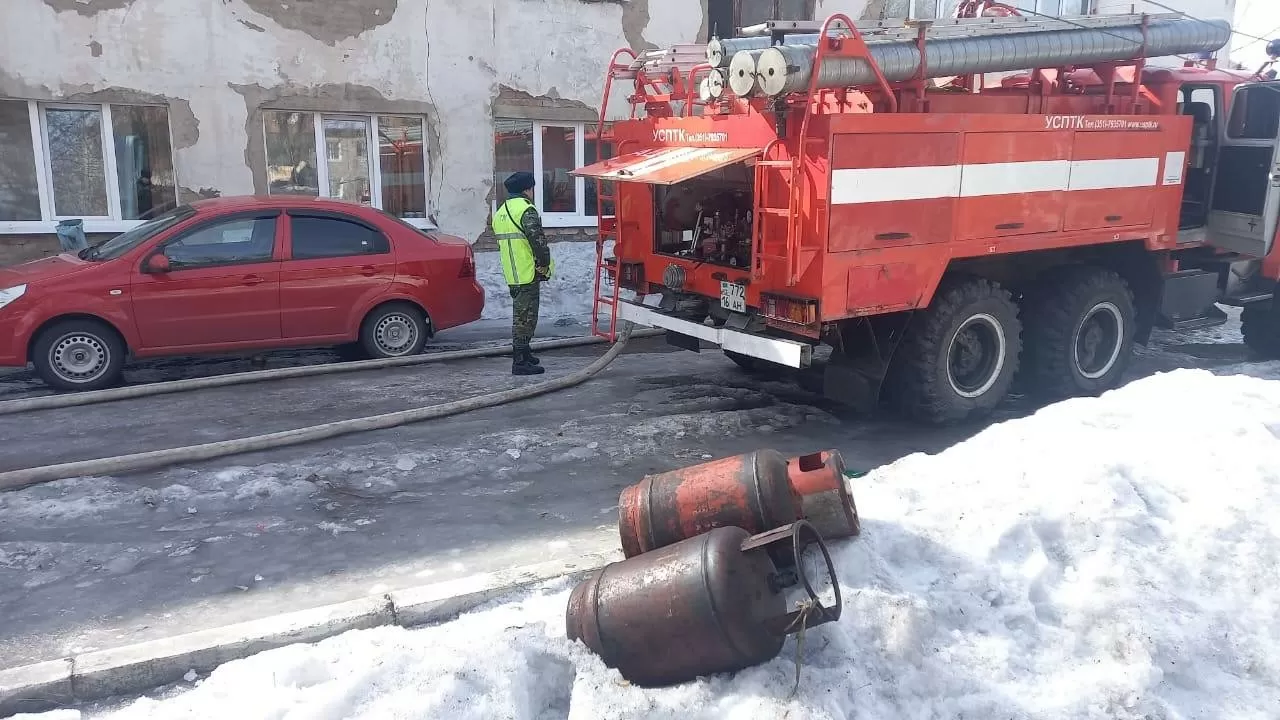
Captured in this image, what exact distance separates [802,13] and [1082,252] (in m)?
8.48

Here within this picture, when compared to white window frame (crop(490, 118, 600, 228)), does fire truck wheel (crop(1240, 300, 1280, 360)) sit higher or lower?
lower

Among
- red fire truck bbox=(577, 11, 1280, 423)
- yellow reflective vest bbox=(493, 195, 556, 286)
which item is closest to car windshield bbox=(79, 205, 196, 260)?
yellow reflective vest bbox=(493, 195, 556, 286)

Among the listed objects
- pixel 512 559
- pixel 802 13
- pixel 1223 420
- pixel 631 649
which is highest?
pixel 802 13

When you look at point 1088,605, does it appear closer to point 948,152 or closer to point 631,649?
point 631,649

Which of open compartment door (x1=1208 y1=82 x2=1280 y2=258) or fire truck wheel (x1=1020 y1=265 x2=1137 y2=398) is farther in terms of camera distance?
open compartment door (x1=1208 y1=82 x2=1280 y2=258)

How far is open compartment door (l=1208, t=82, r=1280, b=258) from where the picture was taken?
26.8 feet

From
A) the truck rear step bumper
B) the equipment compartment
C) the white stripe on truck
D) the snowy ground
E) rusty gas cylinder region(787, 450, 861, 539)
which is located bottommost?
the snowy ground

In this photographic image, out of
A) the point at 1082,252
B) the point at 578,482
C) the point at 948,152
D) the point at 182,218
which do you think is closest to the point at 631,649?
the point at 578,482

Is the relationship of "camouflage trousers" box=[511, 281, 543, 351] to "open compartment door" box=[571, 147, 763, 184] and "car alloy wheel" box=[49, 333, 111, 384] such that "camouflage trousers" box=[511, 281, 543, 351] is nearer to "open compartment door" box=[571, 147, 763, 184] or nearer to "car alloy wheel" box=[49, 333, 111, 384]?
"open compartment door" box=[571, 147, 763, 184]

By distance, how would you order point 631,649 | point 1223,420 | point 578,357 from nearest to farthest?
1. point 631,649
2. point 1223,420
3. point 578,357

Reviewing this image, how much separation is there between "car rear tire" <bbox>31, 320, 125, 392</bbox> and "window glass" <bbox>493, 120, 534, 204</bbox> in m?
6.00

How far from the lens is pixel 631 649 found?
3430 millimetres

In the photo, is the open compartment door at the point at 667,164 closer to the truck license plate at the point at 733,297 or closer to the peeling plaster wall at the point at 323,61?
the truck license plate at the point at 733,297

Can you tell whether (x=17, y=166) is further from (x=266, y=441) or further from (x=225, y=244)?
(x=266, y=441)
